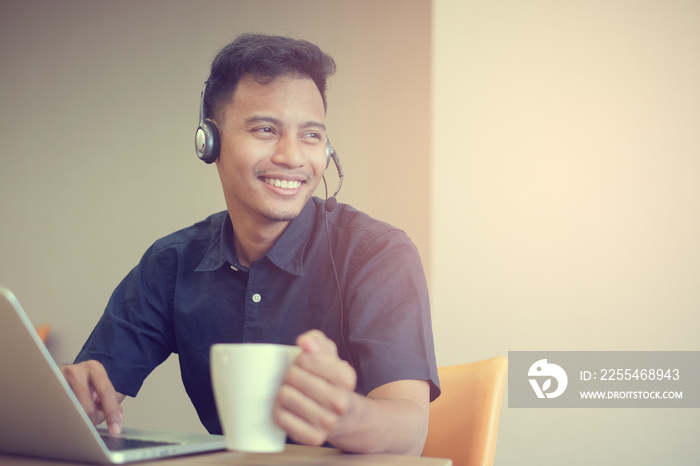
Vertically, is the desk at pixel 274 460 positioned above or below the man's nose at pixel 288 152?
below

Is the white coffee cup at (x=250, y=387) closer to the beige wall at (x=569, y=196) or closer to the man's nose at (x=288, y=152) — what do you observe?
the man's nose at (x=288, y=152)

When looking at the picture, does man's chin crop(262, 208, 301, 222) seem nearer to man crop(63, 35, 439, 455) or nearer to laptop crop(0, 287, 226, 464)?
man crop(63, 35, 439, 455)

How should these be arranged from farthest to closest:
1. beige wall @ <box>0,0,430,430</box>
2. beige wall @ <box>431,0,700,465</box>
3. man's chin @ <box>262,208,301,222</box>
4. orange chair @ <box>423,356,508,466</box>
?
beige wall @ <box>0,0,430,430</box> < beige wall @ <box>431,0,700,465</box> < man's chin @ <box>262,208,301,222</box> < orange chair @ <box>423,356,508,466</box>

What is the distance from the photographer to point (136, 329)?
133 cm

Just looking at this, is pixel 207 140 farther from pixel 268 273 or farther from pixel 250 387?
pixel 250 387

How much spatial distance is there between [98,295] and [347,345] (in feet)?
6.92

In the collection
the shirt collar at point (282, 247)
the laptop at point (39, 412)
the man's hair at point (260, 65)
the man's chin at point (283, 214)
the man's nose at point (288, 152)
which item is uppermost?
the man's hair at point (260, 65)

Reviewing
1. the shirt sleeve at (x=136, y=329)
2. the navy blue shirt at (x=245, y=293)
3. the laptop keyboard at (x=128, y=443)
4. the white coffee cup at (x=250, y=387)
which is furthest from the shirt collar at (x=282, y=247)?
the white coffee cup at (x=250, y=387)

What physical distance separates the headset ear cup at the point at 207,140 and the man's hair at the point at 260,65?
0.07m

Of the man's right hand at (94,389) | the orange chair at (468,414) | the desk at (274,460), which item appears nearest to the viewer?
the desk at (274,460)

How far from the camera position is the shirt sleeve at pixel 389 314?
0.96m

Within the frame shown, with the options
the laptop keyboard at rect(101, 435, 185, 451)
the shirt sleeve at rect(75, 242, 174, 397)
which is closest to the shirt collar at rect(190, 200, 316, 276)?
the shirt sleeve at rect(75, 242, 174, 397)

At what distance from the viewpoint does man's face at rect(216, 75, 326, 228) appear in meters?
1.40

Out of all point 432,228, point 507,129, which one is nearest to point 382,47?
point 507,129
